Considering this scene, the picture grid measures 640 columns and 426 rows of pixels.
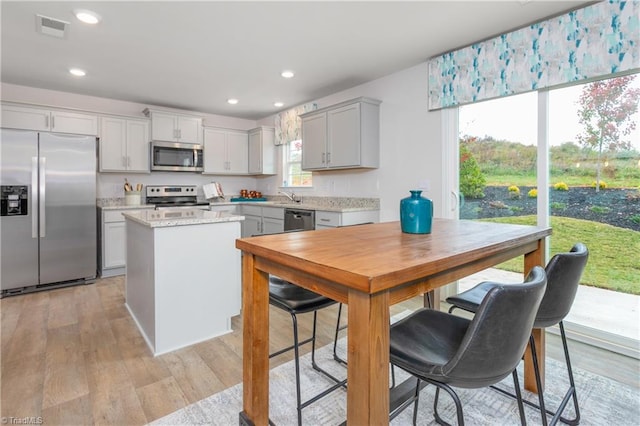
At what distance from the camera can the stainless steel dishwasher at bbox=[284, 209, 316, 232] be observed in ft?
12.8

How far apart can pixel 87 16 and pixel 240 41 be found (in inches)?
44.4

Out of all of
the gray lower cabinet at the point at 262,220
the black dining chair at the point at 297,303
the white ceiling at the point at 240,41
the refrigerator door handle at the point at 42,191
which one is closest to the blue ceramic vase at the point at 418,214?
the black dining chair at the point at 297,303

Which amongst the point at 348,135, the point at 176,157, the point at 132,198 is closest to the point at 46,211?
the point at 132,198

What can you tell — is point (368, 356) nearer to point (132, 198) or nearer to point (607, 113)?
point (607, 113)

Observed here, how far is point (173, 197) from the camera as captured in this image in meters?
5.09

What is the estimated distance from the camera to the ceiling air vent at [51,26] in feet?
8.17

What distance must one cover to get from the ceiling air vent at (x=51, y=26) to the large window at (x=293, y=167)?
3096 millimetres

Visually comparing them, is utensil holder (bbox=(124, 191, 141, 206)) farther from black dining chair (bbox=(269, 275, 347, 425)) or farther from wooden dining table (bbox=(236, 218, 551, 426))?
wooden dining table (bbox=(236, 218, 551, 426))

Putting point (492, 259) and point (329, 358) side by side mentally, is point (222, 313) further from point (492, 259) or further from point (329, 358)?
point (492, 259)

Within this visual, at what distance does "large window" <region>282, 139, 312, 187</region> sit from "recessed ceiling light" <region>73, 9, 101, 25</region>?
3.03 meters

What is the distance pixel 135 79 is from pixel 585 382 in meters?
4.91

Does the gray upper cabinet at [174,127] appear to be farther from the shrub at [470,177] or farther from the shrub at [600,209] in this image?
the shrub at [600,209]

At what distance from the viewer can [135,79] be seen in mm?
3805

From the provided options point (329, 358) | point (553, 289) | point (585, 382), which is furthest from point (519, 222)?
point (329, 358)
